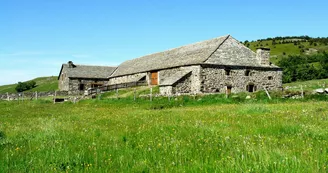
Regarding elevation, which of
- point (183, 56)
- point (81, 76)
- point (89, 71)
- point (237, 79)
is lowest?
point (237, 79)

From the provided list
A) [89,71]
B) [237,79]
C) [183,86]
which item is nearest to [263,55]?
[237,79]

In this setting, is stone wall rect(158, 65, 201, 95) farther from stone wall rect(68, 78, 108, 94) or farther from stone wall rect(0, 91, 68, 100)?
stone wall rect(68, 78, 108, 94)

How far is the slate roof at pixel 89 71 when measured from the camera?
2559 inches

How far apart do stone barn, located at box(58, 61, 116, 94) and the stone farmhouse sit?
19.7 m

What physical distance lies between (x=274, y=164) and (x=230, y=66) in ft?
117

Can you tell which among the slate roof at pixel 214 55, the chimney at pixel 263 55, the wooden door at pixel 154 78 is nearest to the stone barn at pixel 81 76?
the wooden door at pixel 154 78

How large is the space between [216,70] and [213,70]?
1.50ft

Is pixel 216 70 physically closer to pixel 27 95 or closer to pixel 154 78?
pixel 154 78

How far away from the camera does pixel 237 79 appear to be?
39312 millimetres

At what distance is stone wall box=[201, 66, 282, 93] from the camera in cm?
3753

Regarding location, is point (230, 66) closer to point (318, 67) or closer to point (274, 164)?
point (274, 164)

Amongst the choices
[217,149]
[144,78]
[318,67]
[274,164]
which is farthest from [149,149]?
[318,67]

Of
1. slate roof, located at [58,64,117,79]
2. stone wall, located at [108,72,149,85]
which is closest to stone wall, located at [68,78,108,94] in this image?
slate roof, located at [58,64,117,79]

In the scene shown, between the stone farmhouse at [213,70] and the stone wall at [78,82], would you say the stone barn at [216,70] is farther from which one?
the stone wall at [78,82]
